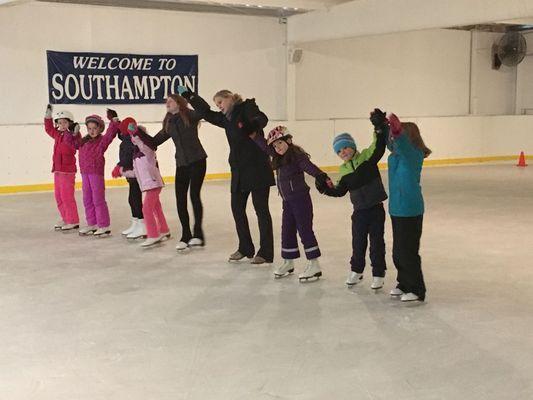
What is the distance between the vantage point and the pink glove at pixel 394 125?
4.06 meters

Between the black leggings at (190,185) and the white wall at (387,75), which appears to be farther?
the white wall at (387,75)

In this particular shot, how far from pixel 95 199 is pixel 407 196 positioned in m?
3.54

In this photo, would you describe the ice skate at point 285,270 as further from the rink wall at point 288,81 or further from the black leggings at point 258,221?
the rink wall at point 288,81

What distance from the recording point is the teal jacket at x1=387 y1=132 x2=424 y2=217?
13.6ft

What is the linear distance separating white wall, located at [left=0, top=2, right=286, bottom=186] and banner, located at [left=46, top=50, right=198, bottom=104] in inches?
4.7

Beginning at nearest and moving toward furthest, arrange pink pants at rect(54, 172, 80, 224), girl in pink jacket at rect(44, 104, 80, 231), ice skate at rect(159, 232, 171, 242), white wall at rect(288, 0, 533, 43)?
ice skate at rect(159, 232, 171, 242) < girl in pink jacket at rect(44, 104, 80, 231) < pink pants at rect(54, 172, 80, 224) < white wall at rect(288, 0, 533, 43)

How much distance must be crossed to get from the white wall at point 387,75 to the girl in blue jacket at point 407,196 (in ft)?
33.2

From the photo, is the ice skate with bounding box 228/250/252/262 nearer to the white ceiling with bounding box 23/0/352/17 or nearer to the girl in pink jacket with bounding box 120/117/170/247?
the girl in pink jacket with bounding box 120/117/170/247

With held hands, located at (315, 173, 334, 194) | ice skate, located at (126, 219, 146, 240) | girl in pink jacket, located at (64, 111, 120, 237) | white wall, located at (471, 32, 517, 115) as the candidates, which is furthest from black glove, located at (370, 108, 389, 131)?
white wall, located at (471, 32, 517, 115)

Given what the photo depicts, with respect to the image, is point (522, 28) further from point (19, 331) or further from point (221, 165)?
point (19, 331)

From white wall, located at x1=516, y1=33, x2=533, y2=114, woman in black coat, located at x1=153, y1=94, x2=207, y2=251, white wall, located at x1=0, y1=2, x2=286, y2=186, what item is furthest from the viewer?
white wall, located at x1=516, y1=33, x2=533, y2=114

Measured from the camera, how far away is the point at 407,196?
4.18m

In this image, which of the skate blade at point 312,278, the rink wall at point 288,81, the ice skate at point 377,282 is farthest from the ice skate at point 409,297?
the rink wall at point 288,81

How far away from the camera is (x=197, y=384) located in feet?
10.00
